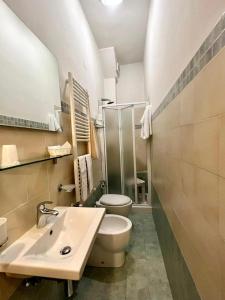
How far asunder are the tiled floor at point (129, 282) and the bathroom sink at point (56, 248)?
0.26m

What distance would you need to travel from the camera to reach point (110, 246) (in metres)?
1.67

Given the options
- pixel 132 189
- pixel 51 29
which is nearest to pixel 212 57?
pixel 51 29

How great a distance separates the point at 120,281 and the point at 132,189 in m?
1.69

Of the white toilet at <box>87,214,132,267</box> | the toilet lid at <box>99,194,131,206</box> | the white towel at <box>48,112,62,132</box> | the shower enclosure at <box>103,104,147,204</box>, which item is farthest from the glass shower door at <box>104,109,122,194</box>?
the white towel at <box>48,112,62,132</box>

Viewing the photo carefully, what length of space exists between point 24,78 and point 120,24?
2.21 m

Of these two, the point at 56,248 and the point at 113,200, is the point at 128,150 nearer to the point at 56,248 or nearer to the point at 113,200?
the point at 113,200

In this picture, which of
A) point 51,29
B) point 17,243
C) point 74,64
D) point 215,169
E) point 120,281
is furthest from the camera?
point 74,64

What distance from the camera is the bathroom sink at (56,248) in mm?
707

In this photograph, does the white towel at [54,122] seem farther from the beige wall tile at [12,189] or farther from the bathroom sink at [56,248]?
the bathroom sink at [56,248]

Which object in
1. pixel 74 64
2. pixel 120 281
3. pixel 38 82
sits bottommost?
pixel 120 281

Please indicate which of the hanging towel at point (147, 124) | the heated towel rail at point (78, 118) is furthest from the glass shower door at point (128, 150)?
the heated towel rail at point (78, 118)

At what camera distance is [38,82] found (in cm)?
117

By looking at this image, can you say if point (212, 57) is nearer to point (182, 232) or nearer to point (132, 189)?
point (182, 232)

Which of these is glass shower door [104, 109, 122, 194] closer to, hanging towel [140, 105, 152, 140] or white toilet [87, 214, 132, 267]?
hanging towel [140, 105, 152, 140]
